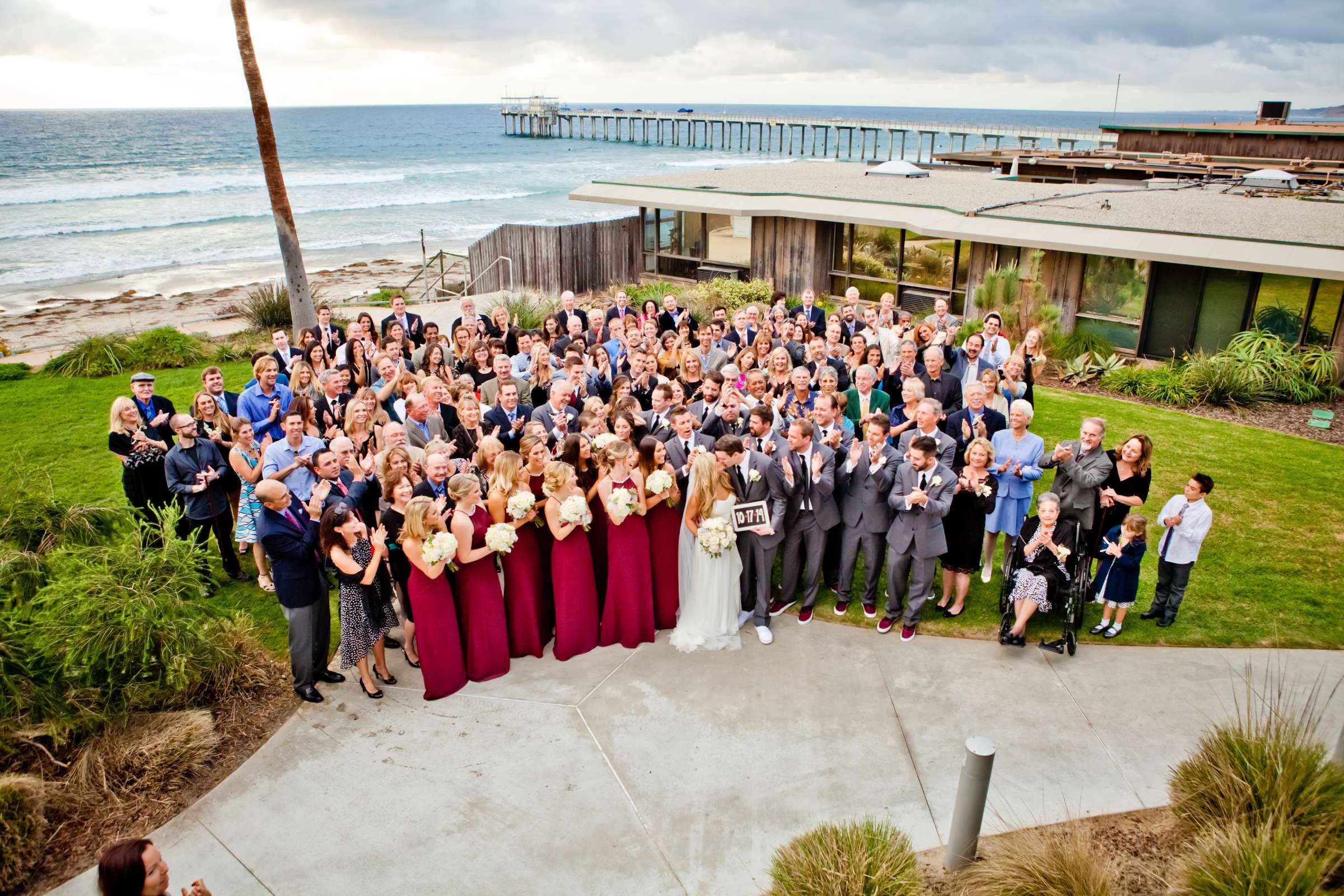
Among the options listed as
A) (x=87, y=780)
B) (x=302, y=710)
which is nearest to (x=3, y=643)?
(x=87, y=780)

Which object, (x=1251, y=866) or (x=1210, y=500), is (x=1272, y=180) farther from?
(x=1251, y=866)

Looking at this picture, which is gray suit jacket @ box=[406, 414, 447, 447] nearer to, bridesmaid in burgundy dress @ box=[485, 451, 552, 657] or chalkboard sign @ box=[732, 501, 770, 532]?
bridesmaid in burgundy dress @ box=[485, 451, 552, 657]

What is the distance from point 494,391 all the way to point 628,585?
11.9ft

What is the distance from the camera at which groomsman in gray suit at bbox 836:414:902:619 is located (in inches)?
287

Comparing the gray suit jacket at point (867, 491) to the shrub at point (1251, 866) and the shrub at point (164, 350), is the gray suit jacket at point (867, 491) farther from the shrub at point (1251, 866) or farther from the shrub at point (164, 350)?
the shrub at point (164, 350)

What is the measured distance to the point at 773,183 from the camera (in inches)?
898

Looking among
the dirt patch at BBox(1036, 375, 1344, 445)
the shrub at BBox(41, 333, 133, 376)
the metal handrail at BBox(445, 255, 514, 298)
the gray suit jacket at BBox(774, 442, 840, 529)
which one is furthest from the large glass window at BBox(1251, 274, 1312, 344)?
the shrub at BBox(41, 333, 133, 376)

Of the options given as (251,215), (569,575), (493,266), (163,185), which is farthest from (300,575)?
(163,185)

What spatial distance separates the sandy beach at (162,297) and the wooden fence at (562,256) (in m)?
4.52

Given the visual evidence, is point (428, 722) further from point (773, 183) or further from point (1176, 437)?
point (773, 183)

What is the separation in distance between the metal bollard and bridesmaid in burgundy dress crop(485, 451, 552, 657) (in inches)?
142

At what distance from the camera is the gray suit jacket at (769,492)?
286 inches

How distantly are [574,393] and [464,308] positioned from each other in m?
3.36

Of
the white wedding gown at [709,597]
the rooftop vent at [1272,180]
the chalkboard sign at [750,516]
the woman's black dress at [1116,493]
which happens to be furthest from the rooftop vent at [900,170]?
the white wedding gown at [709,597]
